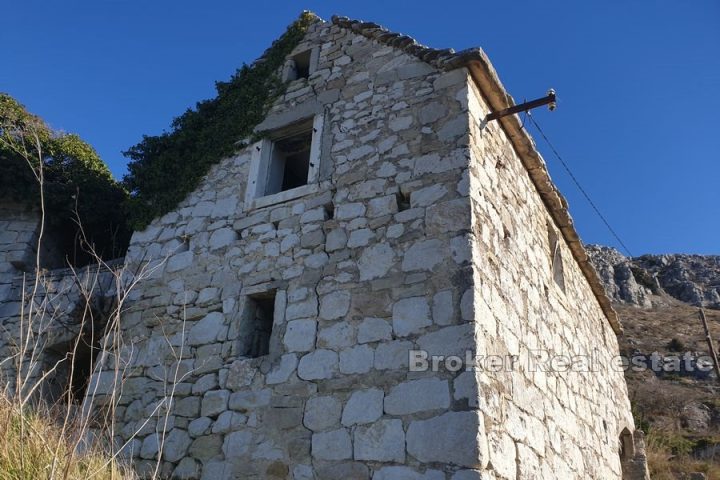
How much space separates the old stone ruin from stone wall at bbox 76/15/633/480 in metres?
0.02

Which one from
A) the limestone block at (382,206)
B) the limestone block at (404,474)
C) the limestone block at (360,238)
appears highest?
the limestone block at (382,206)

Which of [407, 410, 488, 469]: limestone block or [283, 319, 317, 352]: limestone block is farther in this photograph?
[283, 319, 317, 352]: limestone block

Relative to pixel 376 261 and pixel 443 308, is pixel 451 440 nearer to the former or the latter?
pixel 443 308

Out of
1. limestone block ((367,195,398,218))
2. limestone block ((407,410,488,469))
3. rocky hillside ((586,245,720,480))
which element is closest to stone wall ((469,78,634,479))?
limestone block ((407,410,488,469))

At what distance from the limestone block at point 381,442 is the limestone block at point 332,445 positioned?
7 cm

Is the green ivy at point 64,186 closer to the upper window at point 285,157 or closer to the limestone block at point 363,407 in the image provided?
the upper window at point 285,157

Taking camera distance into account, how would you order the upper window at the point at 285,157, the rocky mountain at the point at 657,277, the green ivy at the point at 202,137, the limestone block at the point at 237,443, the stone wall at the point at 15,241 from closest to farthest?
the limestone block at the point at 237,443, the upper window at the point at 285,157, the green ivy at the point at 202,137, the stone wall at the point at 15,241, the rocky mountain at the point at 657,277

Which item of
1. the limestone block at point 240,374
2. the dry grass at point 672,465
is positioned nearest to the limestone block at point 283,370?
the limestone block at point 240,374

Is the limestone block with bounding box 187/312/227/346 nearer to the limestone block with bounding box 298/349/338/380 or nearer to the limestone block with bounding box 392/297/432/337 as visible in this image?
the limestone block with bounding box 298/349/338/380

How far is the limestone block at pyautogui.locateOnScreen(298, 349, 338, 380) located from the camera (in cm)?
462

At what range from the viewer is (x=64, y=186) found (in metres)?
8.15

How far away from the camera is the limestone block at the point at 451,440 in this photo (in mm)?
3779

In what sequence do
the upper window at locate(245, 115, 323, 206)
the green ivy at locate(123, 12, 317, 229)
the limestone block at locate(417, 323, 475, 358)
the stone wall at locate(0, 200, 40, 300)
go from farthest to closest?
the stone wall at locate(0, 200, 40, 300), the green ivy at locate(123, 12, 317, 229), the upper window at locate(245, 115, 323, 206), the limestone block at locate(417, 323, 475, 358)

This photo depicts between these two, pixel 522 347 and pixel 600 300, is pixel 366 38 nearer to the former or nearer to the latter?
pixel 522 347
